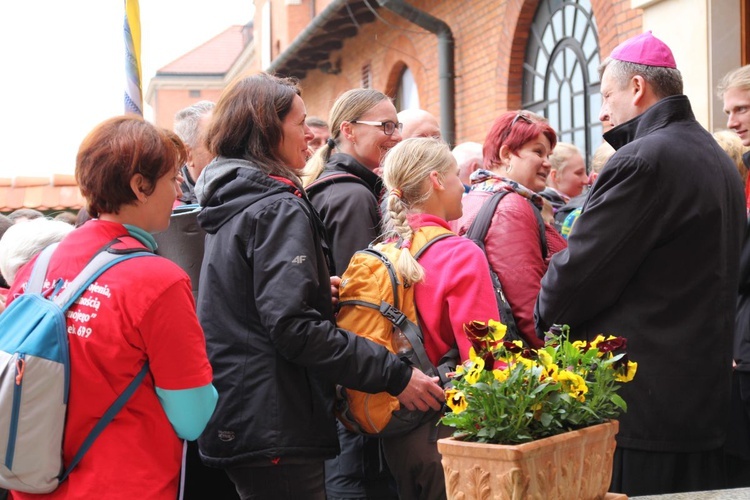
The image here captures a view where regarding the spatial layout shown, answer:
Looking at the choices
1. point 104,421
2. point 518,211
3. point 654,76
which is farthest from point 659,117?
point 104,421

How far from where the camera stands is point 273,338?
290 centimetres

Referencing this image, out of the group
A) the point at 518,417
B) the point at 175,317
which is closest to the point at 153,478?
the point at 175,317

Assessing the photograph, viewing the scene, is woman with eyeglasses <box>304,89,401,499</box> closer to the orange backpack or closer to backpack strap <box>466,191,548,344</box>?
backpack strap <box>466,191,548,344</box>

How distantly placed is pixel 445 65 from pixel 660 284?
32.8 feet

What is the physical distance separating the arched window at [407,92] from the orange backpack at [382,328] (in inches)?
474

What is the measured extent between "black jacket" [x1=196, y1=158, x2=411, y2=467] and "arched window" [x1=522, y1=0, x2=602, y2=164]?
6.97 m

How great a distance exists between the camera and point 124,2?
606 centimetres

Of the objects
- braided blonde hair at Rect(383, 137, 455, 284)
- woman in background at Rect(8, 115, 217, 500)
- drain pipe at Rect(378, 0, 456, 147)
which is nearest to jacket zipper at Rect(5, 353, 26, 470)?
woman in background at Rect(8, 115, 217, 500)

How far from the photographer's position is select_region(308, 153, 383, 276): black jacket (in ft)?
12.8

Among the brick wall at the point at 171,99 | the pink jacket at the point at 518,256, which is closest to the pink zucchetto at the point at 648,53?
the pink jacket at the point at 518,256

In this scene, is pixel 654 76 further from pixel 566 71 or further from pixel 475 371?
pixel 566 71

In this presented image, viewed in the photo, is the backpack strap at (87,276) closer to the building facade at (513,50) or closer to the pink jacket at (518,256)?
the pink jacket at (518,256)

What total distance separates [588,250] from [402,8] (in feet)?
34.9

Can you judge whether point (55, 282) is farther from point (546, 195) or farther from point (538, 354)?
point (546, 195)
